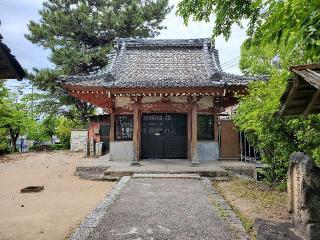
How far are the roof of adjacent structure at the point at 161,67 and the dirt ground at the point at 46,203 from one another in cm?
425

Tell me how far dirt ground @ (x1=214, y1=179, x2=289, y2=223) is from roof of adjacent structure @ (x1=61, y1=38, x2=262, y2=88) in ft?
15.0

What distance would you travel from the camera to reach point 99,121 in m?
23.5

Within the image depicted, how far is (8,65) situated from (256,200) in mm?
6705

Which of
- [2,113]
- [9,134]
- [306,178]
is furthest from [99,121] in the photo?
[306,178]

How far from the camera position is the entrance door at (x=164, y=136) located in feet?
51.1

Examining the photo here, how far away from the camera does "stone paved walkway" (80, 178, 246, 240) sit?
5.66 meters

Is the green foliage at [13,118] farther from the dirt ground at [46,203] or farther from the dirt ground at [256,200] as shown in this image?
the dirt ground at [256,200]

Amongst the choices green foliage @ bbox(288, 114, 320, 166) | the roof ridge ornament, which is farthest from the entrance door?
green foliage @ bbox(288, 114, 320, 166)

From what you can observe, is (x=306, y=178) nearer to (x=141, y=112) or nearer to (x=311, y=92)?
(x=311, y=92)

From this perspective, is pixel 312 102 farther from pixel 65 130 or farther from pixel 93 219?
pixel 65 130

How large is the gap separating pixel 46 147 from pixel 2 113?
6863 millimetres

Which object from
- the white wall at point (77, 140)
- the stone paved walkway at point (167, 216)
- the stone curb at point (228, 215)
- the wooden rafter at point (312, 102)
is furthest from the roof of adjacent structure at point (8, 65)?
the white wall at point (77, 140)

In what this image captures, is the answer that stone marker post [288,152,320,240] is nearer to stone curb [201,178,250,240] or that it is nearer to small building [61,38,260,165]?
stone curb [201,178,250,240]

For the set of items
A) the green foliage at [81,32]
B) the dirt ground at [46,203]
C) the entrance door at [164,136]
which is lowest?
the dirt ground at [46,203]
